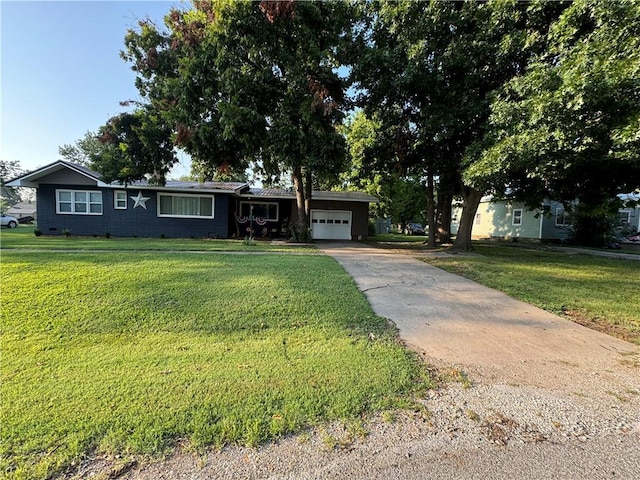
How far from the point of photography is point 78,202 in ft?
54.6

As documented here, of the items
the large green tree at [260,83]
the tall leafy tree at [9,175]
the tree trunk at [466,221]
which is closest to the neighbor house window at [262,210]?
the large green tree at [260,83]

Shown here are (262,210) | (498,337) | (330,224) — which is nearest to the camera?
(498,337)

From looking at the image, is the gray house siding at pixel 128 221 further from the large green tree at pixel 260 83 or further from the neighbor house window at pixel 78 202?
the large green tree at pixel 260 83

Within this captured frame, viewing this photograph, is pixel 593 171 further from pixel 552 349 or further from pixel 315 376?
pixel 315 376

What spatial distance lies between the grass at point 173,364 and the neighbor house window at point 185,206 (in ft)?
37.1

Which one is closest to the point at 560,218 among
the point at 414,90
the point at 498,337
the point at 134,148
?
the point at 414,90

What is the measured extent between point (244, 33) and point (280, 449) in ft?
37.9

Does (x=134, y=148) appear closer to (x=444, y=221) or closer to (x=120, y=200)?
(x=120, y=200)

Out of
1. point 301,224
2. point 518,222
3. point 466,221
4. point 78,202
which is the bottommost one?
point 301,224

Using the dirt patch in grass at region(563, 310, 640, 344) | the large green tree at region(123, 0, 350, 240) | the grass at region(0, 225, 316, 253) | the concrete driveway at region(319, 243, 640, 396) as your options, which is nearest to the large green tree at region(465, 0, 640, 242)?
the dirt patch in grass at region(563, 310, 640, 344)

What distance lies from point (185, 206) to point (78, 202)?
17.8 ft

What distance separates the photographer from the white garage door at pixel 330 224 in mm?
19594

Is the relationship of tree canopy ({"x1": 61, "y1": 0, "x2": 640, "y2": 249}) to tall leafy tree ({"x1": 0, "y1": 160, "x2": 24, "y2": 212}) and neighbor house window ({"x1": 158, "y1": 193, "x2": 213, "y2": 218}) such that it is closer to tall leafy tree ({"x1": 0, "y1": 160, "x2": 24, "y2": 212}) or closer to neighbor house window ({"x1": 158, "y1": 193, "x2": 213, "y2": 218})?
neighbor house window ({"x1": 158, "y1": 193, "x2": 213, "y2": 218})

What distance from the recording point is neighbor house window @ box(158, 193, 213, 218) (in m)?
17.0
